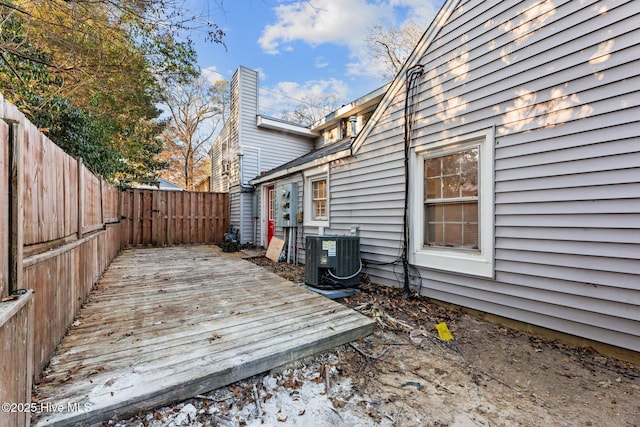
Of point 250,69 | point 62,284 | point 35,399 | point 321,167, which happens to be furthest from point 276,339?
point 250,69

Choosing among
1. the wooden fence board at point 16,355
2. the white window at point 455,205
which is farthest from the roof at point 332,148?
the wooden fence board at point 16,355

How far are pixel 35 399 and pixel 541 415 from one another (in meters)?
3.18

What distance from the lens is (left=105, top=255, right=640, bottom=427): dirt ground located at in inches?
69.5

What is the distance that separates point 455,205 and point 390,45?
12.0 metres

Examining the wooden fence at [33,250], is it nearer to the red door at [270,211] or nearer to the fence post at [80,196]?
the fence post at [80,196]

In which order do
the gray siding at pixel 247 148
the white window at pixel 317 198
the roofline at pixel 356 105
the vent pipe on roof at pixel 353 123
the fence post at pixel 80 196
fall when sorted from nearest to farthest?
the fence post at pixel 80 196 < the white window at pixel 317 198 < the roofline at pixel 356 105 < the vent pipe on roof at pixel 353 123 < the gray siding at pixel 247 148

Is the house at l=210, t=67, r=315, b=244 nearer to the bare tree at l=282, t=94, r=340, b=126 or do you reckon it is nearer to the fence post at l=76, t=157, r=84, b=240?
the fence post at l=76, t=157, r=84, b=240

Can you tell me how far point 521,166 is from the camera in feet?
9.78

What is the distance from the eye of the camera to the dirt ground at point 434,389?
5.79 feet

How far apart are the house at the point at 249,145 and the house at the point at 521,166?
6576 millimetres

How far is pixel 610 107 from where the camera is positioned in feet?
8.02

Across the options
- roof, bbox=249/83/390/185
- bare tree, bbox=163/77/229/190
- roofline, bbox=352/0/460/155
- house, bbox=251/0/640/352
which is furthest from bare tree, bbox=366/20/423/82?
bare tree, bbox=163/77/229/190

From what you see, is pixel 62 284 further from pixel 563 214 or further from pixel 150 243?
pixel 150 243

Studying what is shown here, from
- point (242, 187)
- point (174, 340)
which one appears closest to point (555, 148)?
point (174, 340)
